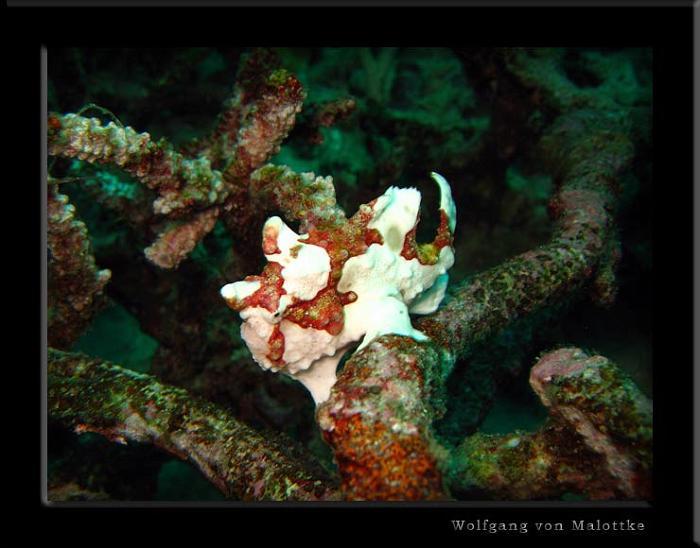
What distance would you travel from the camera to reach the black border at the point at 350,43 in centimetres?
142

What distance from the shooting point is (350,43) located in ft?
7.07

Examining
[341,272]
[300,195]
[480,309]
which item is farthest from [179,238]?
[480,309]

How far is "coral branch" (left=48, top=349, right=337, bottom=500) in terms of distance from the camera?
1.88m

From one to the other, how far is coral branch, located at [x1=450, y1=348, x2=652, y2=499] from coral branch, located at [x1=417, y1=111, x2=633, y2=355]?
404mm

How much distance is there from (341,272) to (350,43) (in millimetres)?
1123

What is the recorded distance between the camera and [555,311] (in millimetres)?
3195

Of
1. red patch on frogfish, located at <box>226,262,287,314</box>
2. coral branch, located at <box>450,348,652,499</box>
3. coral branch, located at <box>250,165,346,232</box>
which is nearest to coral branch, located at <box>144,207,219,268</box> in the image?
coral branch, located at <box>250,165,346,232</box>

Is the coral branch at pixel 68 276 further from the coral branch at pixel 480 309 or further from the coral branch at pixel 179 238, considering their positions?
the coral branch at pixel 480 309

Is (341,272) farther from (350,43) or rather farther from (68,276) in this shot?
(68,276)

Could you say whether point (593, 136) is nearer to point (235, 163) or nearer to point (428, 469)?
point (235, 163)

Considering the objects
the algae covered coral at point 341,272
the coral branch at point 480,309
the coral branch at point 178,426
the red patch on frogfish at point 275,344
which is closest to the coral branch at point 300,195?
the algae covered coral at point 341,272

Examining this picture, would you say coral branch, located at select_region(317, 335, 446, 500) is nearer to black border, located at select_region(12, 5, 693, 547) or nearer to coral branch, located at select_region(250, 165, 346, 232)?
black border, located at select_region(12, 5, 693, 547)
